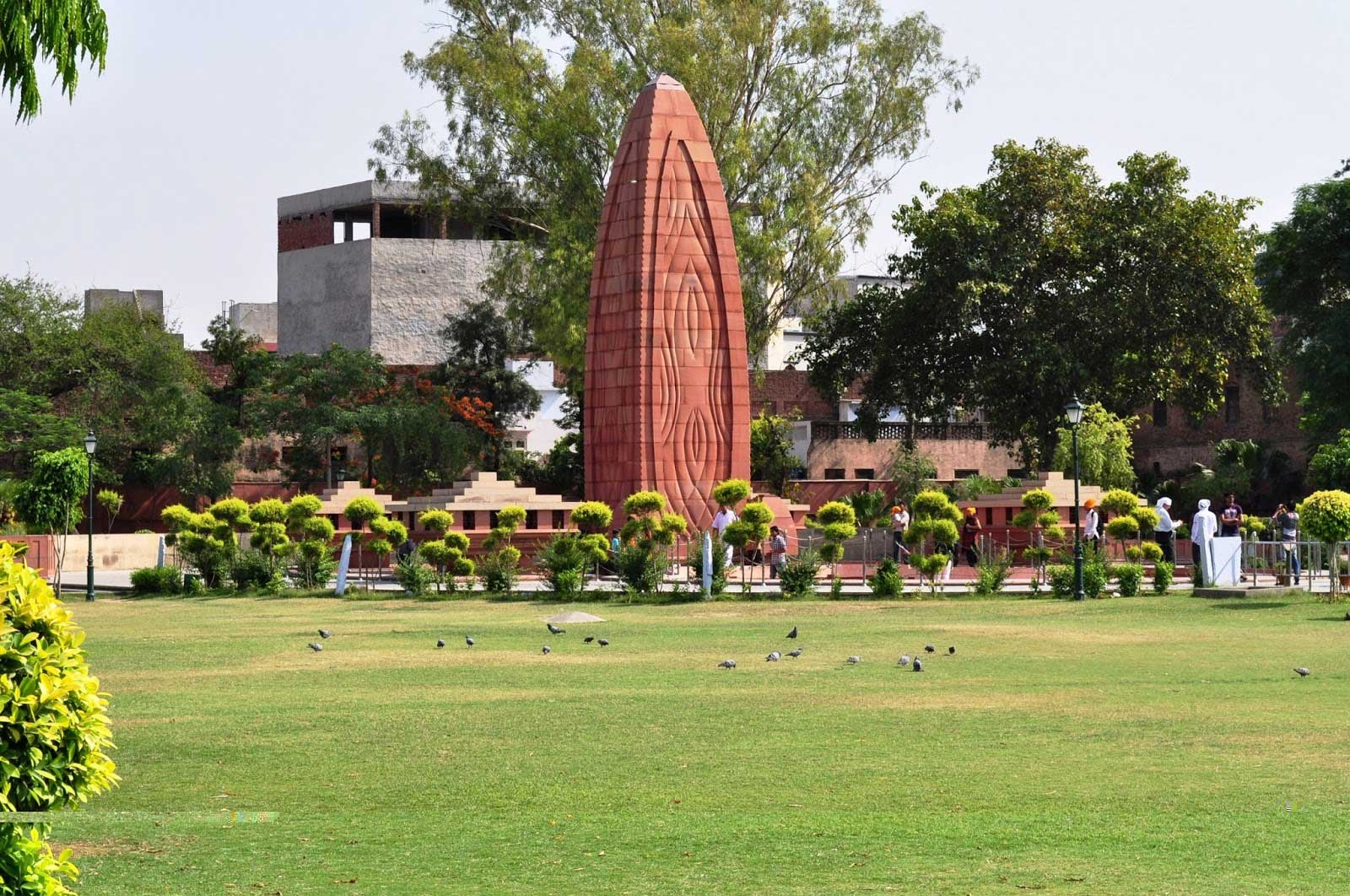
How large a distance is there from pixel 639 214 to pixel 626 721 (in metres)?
23.5

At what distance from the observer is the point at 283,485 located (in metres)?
47.5

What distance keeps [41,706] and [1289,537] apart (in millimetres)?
26184

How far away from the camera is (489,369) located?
49750 mm

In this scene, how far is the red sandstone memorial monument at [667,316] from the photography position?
3469 cm

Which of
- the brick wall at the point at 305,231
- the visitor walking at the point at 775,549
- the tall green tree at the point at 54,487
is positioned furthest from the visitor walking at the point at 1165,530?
the brick wall at the point at 305,231

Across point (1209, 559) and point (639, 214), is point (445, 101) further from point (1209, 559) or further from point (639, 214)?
point (1209, 559)

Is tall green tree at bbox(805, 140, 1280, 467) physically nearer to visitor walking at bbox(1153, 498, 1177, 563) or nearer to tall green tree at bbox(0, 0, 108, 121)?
visitor walking at bbox(1153, 498, 1177, 563)

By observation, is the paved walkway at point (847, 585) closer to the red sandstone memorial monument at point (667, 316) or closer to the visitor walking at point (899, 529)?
the visitor walking at point (899, 529)

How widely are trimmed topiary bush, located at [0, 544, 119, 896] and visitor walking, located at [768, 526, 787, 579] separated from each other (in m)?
24.4

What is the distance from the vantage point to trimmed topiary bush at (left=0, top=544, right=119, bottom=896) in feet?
18.6

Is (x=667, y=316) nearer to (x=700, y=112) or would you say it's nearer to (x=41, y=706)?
Result: (x=700, y=112)

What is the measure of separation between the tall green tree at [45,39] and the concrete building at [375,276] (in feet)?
138

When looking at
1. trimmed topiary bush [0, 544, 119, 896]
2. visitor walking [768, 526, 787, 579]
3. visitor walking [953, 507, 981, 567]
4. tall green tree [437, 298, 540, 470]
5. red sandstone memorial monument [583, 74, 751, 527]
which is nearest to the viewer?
trimmed topiary bush [0, 544, 119, 896]

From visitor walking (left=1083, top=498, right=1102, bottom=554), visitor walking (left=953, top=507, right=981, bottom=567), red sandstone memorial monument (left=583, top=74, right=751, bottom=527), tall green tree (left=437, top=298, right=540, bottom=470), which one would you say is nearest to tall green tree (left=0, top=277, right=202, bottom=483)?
tall green tree (left=437, top=298, right=540, bottom=470)
